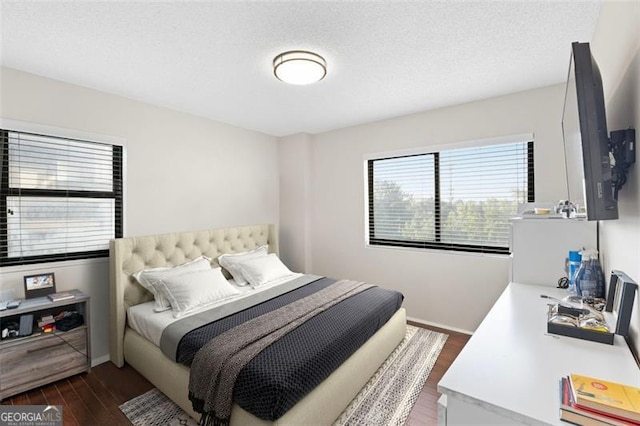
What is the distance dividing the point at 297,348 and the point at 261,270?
1540mm

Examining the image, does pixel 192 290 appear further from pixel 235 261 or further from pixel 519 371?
pixel 519 371

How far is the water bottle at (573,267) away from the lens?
167 cm

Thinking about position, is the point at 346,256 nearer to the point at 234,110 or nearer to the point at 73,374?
the point at 234,110

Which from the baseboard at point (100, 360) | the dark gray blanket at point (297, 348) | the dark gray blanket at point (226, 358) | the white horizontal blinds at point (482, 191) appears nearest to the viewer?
the dark gray blanket at point (297, 348)

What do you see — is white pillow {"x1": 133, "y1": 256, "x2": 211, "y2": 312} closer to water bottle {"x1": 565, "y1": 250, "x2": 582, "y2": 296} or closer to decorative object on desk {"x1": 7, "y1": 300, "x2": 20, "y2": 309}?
decorative object on desk {"x1": 7, "y1": 300, "x2": 20, "y2": 309}

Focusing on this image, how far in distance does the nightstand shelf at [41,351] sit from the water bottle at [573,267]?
3.47 meters

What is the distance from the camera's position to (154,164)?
2.95 metres

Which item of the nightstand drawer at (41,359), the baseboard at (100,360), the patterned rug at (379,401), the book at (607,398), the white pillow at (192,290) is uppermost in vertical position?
the book at (607,398)

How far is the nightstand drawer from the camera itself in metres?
1.97

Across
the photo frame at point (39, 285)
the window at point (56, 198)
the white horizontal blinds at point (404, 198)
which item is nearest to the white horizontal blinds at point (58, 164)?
the window at point (56, 198)

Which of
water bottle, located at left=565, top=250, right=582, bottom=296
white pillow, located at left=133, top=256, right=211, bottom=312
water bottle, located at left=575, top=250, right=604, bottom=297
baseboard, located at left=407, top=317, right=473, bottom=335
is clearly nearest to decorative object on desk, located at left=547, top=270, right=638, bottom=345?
water bottle, located at left=575, top=250, right=604, bottom=297

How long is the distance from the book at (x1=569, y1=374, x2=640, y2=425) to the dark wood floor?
1359 mm

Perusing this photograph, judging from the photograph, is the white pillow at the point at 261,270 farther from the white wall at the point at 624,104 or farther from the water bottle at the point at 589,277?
the white wall at the point at 624,104

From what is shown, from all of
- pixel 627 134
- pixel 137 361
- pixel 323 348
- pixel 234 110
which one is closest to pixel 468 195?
pixel 627 134
